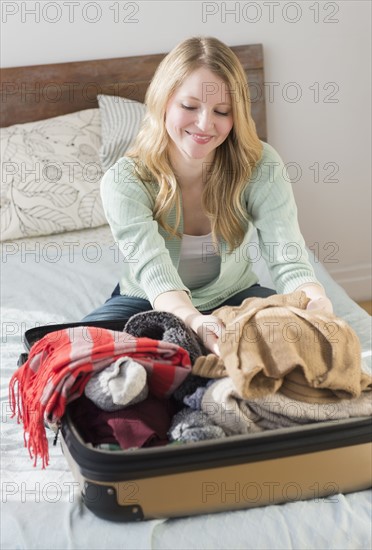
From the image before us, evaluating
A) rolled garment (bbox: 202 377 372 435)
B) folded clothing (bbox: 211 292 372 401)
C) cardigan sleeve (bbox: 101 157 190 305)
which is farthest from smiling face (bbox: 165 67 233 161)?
rolled garment (bbox: 202 377 372 435)

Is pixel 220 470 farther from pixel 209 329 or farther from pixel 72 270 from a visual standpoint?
→ pixel 72 270

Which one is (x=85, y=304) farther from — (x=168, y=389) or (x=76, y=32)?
(x=76, y=32)

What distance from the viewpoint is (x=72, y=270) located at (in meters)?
2.51

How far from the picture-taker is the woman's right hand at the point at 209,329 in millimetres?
1510

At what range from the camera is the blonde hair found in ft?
5.96

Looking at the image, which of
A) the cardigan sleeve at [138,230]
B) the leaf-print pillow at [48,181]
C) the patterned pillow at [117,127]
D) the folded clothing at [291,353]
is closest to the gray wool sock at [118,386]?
the folded clothing at [291,353]

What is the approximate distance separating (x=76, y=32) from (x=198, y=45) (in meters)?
1.24

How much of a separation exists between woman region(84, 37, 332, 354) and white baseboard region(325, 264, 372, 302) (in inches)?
56.0

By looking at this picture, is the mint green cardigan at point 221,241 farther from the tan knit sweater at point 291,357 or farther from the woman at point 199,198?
the tan knit sweater at point 291,357

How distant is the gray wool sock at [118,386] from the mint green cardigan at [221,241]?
42 cm

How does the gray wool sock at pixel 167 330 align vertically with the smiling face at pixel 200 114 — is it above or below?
below

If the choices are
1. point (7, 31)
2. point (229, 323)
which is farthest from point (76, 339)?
point (7, 31)

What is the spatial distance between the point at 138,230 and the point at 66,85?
1.27 metres

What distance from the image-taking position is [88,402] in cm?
140
